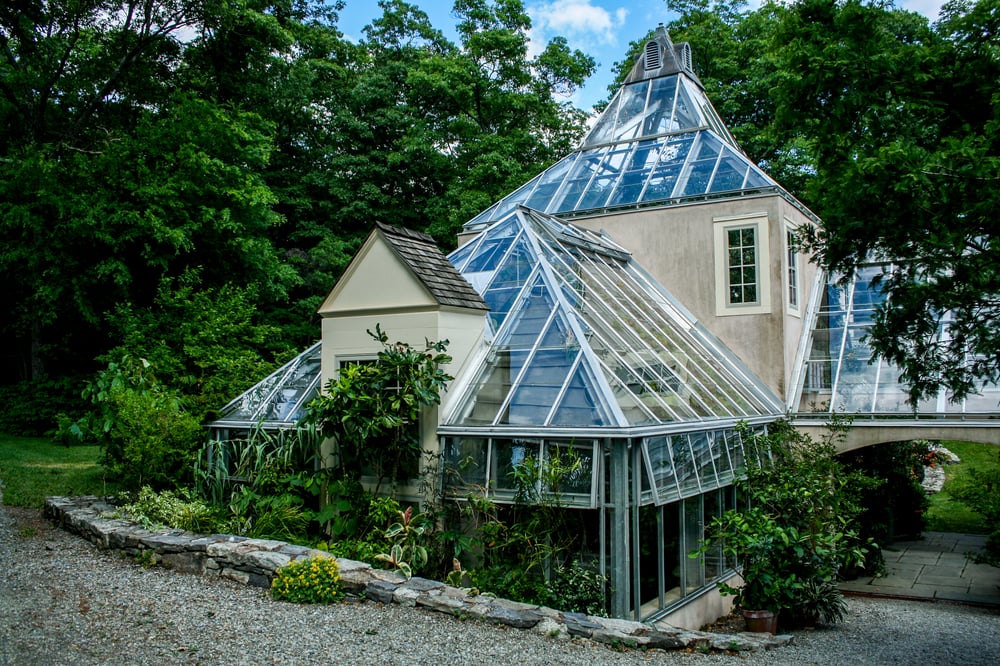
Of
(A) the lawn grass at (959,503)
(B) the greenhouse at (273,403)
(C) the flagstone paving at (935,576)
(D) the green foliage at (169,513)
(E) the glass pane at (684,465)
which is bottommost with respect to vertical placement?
(C) the flagstone paving at (935,576)

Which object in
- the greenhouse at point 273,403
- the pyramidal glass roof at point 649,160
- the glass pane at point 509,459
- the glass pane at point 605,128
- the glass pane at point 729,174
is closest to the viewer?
the glass pane at point 509,459

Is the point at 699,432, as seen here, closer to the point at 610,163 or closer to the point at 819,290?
the point at 819,290

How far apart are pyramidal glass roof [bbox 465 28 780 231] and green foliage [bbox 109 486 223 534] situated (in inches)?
376

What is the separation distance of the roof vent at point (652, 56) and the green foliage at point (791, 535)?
488 inches

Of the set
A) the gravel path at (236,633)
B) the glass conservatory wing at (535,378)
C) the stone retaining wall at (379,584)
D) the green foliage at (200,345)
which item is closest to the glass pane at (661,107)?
the glass conservatory wing at (535,378)

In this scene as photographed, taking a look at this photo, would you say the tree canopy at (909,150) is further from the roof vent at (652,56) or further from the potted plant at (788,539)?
the roof vent at (652,56)

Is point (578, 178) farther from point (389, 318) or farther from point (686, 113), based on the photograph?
point (389, 318)

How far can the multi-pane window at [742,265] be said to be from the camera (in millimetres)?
14844

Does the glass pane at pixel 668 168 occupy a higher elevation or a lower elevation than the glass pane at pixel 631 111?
lower

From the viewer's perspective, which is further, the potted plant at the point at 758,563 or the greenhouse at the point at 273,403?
the greenhouse at the point at 273,403

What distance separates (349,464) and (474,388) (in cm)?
213

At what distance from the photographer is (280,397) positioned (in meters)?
12.0

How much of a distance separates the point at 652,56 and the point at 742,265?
8049 mm

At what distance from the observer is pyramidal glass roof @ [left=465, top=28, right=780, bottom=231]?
1580 cm
